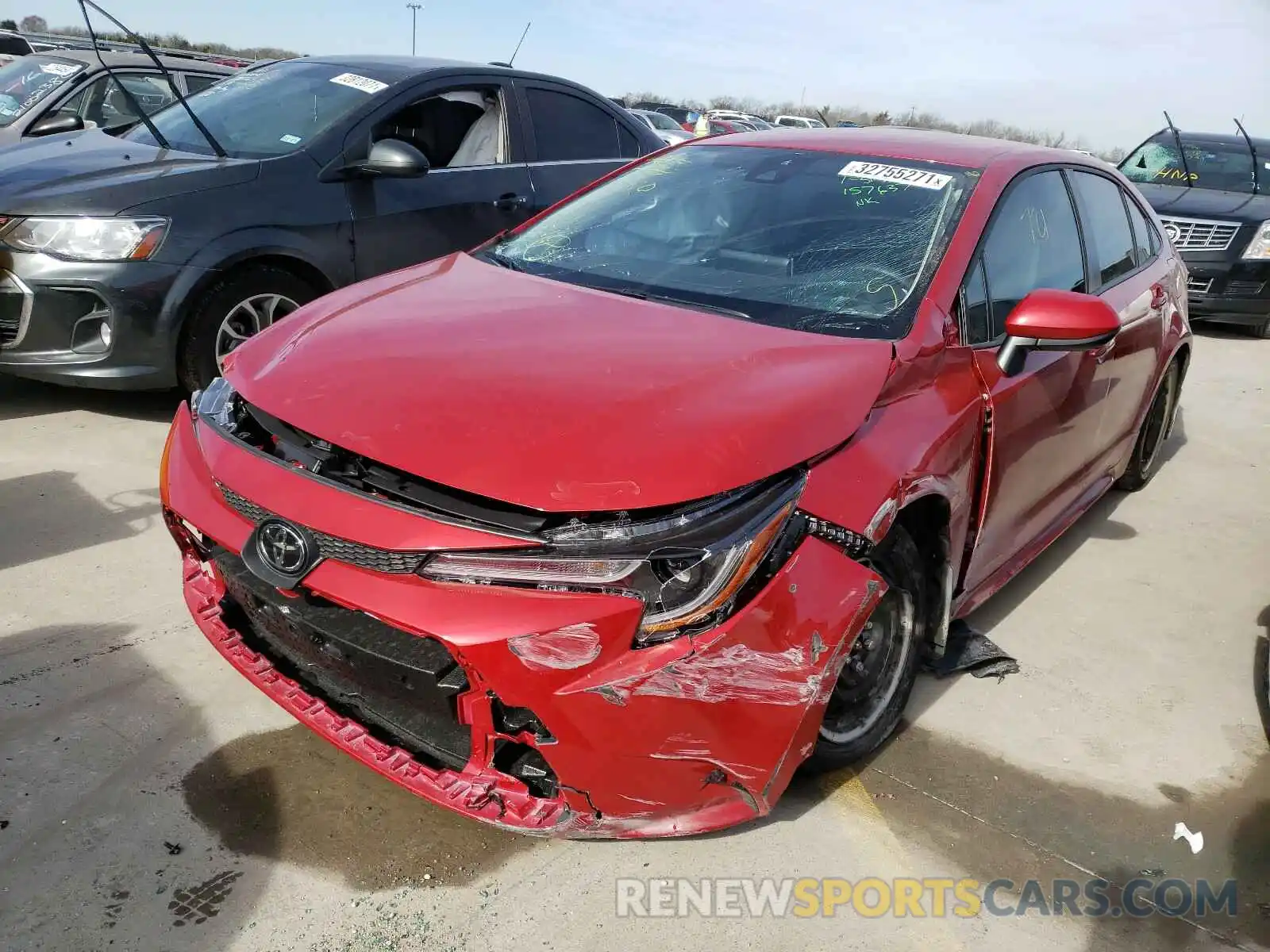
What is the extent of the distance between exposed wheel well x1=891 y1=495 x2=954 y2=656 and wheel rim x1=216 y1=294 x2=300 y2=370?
310 cm

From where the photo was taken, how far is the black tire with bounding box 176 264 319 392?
4.35 m

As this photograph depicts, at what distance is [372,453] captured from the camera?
2.04 m

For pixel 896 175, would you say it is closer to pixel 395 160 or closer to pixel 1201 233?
pixel 395 160

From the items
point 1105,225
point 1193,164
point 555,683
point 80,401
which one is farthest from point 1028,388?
point 1193,164

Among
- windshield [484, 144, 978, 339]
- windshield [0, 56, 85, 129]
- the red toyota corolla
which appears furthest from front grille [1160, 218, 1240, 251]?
windshield [0, 56, 85, 129]

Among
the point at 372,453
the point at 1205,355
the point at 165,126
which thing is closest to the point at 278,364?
the point at 372,453

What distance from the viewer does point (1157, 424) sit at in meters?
4.85

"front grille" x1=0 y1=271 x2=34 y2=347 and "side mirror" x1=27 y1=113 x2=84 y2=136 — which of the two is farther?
"side mirror" x1=27 y1=113 x2=84 y2=136

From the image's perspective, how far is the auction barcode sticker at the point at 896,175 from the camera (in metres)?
3.03

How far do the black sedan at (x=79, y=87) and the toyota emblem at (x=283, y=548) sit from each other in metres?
6.05

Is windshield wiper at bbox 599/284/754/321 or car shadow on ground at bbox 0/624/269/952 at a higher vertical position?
windshield wiper at bbox 599/284/754/321

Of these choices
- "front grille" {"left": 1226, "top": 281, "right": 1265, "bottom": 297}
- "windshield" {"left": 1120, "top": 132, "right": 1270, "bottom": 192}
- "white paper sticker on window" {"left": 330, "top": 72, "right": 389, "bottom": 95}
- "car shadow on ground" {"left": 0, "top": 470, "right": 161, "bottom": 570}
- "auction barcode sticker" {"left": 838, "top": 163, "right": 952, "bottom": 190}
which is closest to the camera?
"auction barcode sticker" {"left": 838, "top": 163, "right": 952, "bottom": 190}

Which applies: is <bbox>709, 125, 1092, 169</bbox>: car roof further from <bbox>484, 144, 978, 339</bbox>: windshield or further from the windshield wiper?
the windshield wiper

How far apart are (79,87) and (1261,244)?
9287mm
